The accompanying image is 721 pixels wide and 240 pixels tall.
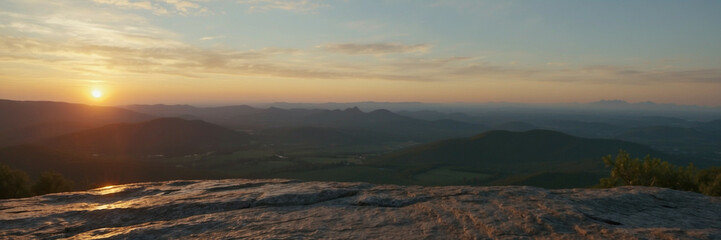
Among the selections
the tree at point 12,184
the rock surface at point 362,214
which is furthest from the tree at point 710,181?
the tree at point 12,184

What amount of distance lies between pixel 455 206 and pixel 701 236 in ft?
18.1

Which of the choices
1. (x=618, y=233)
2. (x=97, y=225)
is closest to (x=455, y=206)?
(x=618, y=233)

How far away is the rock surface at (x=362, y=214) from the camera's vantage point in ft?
28.0

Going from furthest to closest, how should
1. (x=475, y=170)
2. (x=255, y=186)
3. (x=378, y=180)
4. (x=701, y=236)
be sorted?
(x=475, y=170)
(x=378, y=180)
(x=255, y=186)
(x=701, y=236)

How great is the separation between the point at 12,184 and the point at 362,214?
183 feet

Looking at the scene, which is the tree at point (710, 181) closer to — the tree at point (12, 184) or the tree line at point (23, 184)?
the tree line at point (23, 184)

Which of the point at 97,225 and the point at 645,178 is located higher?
the point at 97,225

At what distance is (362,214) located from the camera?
32.9 ft

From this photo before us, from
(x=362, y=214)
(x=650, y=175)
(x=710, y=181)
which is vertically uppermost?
(x=362, y=214)

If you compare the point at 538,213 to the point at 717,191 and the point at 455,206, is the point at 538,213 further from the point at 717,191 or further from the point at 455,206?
the point at 717,191

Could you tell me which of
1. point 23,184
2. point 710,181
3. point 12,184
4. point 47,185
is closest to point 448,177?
point 710,181

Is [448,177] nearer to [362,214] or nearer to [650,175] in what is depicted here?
[650,175]

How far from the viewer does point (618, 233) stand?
8281 millimetres

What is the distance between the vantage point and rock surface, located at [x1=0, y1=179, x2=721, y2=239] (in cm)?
855
